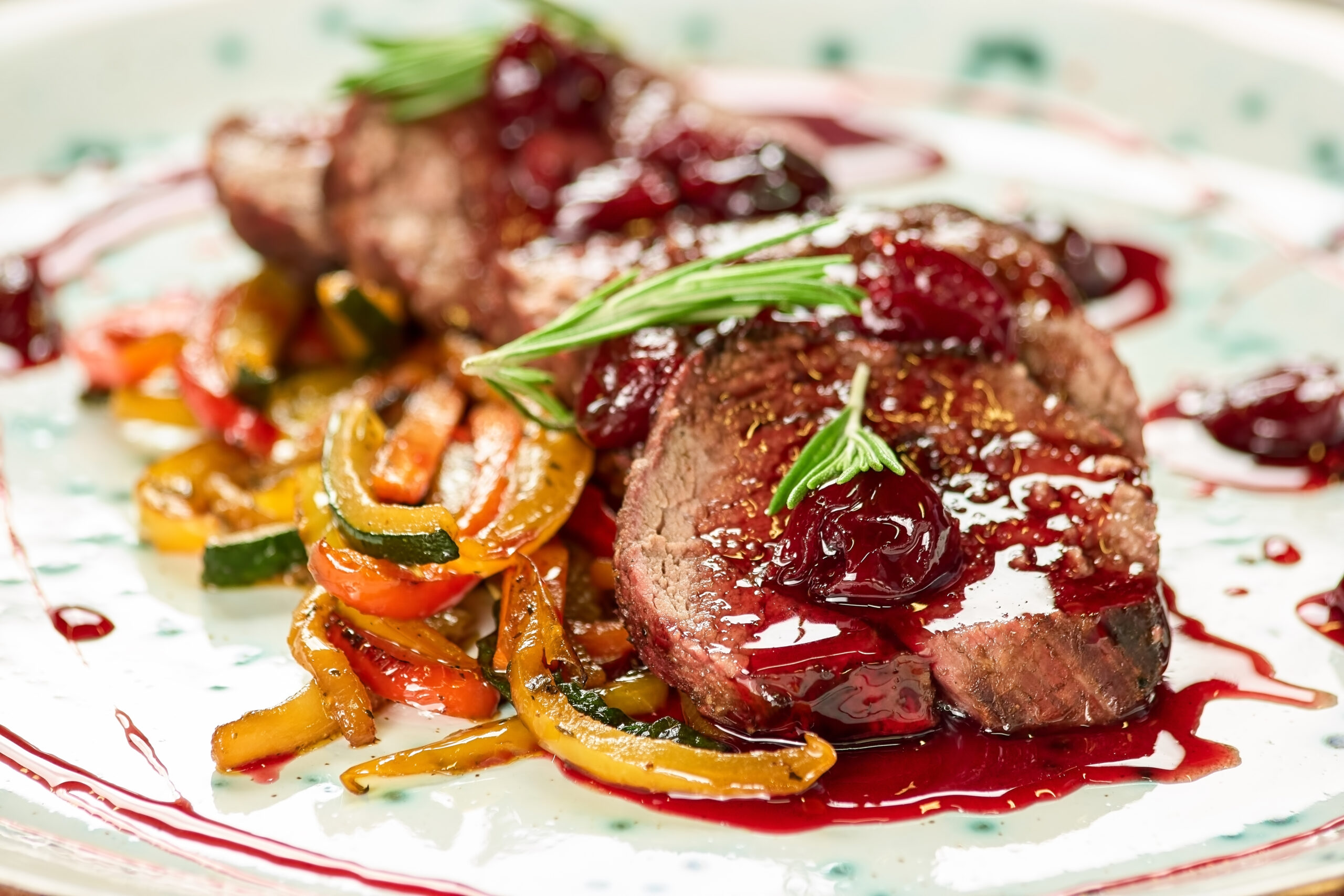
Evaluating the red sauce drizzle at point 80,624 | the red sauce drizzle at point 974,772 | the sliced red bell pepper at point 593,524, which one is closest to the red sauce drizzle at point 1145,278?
the red sauce drizzle at point 974,772

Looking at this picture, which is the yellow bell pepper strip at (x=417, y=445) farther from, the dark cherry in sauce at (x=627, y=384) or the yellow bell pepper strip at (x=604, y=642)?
the yellow bell pepper strip at (x=604, y=642)

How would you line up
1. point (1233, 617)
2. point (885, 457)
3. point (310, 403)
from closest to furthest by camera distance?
point (885, 457) < point (1233, 617) < point (310, 403)

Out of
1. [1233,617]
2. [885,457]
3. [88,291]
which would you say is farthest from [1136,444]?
[88,291]

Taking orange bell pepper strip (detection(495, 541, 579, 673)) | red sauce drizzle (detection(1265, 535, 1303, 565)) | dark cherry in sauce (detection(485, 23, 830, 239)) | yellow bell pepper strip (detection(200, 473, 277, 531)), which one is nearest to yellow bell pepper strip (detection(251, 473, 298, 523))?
yellow bell pepper strip (detection(200, 473, 277, 531))

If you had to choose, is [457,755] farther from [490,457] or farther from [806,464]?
[806,464]

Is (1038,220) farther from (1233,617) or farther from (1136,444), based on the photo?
(1233,617)

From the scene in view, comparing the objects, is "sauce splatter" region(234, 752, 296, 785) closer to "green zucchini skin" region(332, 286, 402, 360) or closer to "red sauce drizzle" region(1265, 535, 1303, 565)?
"green zucchini skin" region(332, 286, 402, 360)
